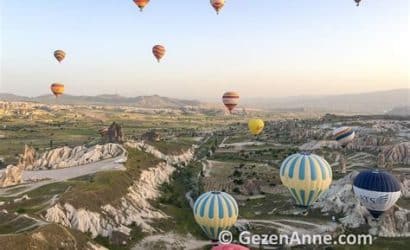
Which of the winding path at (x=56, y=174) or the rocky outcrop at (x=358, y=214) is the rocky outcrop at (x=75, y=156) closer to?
the winding path at (x=56, y=174)

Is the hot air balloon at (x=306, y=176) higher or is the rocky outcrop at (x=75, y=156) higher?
the hot air balloon at (x=306, y=176)

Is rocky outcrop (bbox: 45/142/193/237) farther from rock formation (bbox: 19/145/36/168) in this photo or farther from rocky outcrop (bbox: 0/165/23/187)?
rock formation (bbox: 19/145/36/168)

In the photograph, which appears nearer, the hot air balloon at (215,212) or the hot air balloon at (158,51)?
the hot air balloon at (215,212)

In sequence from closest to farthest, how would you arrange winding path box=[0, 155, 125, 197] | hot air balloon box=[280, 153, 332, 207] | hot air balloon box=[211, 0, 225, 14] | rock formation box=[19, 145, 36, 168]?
1. hot air balloon box=[280, 153, 332, 207]
2. winding path box=[0, 155, 125, 197]
3. hot air balloon box=[211, 0, 225, 14]
4. rock formation box=[19, 145, 36, 168]

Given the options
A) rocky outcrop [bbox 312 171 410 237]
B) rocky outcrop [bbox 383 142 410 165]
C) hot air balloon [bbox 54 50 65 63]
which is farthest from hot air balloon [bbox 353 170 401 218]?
hot air balloon [bbox 54 50 65 63]

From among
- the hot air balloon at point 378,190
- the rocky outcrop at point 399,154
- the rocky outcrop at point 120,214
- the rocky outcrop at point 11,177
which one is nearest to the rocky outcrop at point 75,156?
the rocky outcrop at point 11,177

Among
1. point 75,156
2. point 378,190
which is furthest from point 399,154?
point 75,156

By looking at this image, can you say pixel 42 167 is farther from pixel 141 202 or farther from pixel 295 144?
pixel 295 144
